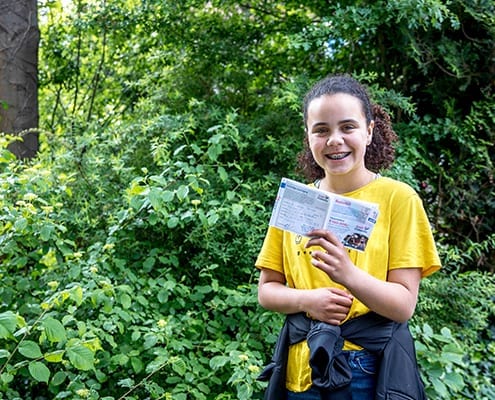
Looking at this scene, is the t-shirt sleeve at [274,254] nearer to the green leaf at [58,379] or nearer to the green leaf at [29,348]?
the green leaf at [29,348]

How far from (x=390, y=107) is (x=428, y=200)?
0.70 m

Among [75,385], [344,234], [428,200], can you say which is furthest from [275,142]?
[344,234]

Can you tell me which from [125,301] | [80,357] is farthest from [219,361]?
[80,357]

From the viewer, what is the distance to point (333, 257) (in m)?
1.83

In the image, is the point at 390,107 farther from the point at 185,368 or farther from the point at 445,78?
the point at 185,368

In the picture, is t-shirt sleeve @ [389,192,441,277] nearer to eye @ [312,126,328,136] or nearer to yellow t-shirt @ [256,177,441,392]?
yellow t-shirt @ [256,177,441,392]

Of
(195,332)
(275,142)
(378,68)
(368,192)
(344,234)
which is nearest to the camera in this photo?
(344,234)

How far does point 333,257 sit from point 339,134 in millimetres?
413

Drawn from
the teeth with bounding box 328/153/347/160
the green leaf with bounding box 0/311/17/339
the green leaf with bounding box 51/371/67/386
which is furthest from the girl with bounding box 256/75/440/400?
the green leaf with bounding box 51/371/67/386

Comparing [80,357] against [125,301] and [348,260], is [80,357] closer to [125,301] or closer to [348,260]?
[125,301]

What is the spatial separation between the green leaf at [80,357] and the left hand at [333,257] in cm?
114

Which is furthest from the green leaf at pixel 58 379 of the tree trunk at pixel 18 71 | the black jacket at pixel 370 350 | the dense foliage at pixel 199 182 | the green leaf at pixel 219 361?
the tree trunk at pixel 18 71

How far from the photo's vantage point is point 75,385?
284 cm

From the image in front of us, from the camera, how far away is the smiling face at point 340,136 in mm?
2004
